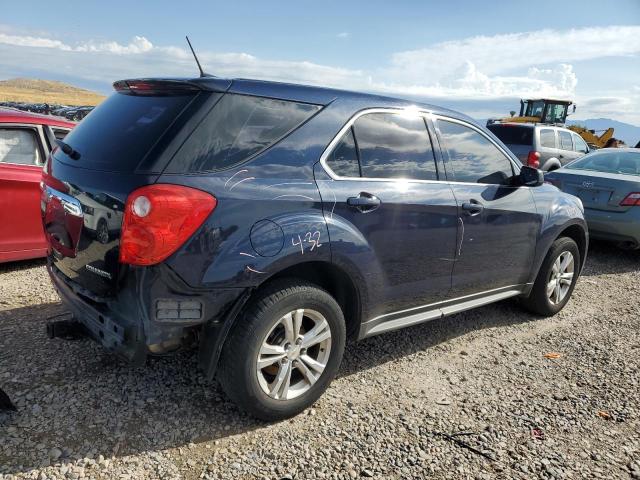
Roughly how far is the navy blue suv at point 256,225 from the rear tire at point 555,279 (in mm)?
1365

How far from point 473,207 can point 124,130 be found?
91.9 inches

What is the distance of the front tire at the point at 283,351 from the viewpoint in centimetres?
255

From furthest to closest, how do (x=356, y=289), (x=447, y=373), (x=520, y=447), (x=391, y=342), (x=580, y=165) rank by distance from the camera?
(x=580, y=165), (x=391, y=342), (x=447, y=373), (x=356, y=289), (x=520, y=447)

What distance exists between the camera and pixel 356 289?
118 inches

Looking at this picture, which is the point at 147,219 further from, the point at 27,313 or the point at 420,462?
the point at 27,313

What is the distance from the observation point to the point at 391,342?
13.1 feet

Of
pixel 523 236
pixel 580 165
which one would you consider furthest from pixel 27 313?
pixel 580 165

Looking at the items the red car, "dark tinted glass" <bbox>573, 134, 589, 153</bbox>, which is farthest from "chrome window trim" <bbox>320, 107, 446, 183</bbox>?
"dark tinted glass" <bbox>573, 134, 589, 153</bbox>

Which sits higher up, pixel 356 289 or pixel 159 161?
pixel 159 161

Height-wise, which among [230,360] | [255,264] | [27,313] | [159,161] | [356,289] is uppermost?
[159,161]

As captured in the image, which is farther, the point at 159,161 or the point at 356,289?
the point at 356,289

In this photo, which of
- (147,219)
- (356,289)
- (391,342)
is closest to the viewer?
(147,219)

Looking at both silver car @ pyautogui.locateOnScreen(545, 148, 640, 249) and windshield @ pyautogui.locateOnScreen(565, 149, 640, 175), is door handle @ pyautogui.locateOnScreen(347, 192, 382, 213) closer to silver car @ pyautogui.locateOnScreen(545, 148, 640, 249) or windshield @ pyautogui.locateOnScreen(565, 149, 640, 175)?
silver car @ pyautogui.locateOnScreen(545, 148, 640, 249)

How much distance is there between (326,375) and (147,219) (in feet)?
4.53
